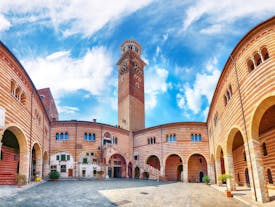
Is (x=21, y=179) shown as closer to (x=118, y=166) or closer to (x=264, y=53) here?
(x=264, y=53)

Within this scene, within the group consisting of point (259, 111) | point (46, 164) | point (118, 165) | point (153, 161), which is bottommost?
point (118, 165)

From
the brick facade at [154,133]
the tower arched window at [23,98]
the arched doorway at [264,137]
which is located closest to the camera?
the arched doorway at [264,137]

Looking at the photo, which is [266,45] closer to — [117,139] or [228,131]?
[228,131]

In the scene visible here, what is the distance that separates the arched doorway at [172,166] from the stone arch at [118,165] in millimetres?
6680

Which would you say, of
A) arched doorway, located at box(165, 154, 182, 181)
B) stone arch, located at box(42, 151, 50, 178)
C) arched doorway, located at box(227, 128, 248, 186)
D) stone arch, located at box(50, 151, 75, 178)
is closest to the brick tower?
arched doorway, located at box(165, 154, 182, 181)

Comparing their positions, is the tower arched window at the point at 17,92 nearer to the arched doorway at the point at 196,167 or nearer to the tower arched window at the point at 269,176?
the tower arched window at the point at 269,176

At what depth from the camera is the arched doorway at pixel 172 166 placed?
31.5 meters

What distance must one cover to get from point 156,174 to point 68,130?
13616 millimetres

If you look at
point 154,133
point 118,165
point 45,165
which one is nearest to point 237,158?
point 154,133

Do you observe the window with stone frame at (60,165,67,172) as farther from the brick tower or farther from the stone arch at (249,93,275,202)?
the stone arch at (249,93,275,202)

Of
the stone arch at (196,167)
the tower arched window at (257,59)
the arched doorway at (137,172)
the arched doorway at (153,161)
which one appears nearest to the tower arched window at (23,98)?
the tower arched window at (257,59)

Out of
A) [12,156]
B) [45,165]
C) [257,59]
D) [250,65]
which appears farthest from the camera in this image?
[45,165]

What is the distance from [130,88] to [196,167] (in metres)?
19.6

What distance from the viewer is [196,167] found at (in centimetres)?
3075
